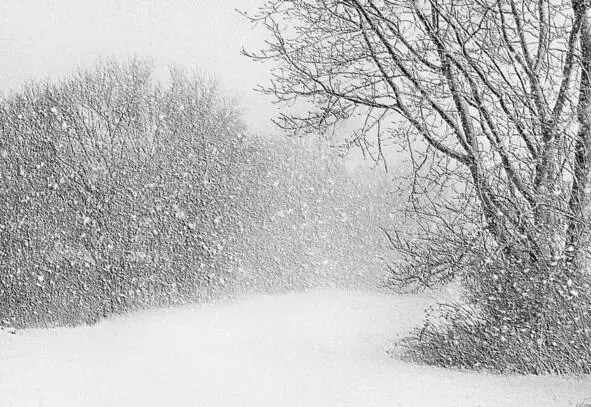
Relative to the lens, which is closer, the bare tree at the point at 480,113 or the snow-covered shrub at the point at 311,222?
the bare tree at the point at 480,113

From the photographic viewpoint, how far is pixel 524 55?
7824 mm

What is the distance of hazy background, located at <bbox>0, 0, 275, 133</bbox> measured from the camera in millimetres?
22938

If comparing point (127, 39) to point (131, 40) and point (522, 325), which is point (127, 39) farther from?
point (522, 325)

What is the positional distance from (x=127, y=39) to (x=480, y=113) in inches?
790

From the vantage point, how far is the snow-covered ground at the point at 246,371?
6125 mm

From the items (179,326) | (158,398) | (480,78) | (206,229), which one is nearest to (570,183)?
(480,78)

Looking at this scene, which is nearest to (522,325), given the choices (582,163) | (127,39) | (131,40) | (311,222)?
(582,163)

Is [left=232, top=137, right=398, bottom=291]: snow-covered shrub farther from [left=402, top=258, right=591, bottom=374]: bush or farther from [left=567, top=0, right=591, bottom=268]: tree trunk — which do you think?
[left=567, top=0, right=591, bottom=268]: tree trunk

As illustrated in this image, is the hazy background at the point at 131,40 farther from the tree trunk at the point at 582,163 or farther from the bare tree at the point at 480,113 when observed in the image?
the tree trunk at the point at 582,163

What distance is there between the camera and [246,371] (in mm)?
8055

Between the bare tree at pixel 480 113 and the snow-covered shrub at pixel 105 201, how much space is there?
14.8 meters

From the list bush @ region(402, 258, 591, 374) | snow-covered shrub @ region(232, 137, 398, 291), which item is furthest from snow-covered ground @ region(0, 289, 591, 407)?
snow-covered shrub @ region(232, 137, 398, 291)

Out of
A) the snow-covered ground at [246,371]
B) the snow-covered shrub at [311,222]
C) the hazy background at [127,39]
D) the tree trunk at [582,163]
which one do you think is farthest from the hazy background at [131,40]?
the tree trunk at [582,163]

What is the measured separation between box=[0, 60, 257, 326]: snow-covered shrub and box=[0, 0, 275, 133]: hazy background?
996 millimetres
